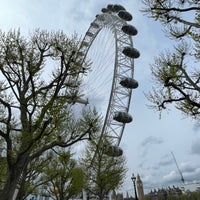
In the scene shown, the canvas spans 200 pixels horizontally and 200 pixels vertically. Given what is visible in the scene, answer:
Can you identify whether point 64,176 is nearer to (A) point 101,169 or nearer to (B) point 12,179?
(A) point 101,169

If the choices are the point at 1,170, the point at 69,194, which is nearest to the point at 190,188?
the point at 69,194

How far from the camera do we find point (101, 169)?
711 inches

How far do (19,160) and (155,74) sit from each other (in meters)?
5.91

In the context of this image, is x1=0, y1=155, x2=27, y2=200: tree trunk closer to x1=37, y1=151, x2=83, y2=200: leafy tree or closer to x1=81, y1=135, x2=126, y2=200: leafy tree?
x1=81, y1=135, x2=126, y2=200: leafy tree

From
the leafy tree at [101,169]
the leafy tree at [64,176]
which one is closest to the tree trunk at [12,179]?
the leafy tree at [101,169]

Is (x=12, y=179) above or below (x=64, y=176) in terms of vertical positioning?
below

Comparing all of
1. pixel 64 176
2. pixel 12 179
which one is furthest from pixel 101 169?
pixel 12 179

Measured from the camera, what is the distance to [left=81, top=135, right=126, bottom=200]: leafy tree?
1791 cm

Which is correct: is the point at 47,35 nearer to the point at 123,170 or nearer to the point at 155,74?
the point at 155,74

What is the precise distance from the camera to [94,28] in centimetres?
3356

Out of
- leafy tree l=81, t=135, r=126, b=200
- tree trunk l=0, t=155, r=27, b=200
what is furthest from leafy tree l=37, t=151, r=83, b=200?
tree trunk l=0, t=155, r=27, b=200

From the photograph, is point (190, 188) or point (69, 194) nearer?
point (69, 194)

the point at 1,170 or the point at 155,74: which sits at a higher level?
the point at 155,74

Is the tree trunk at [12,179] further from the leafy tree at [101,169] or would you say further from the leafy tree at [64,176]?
the leafy tree at [64,176]
